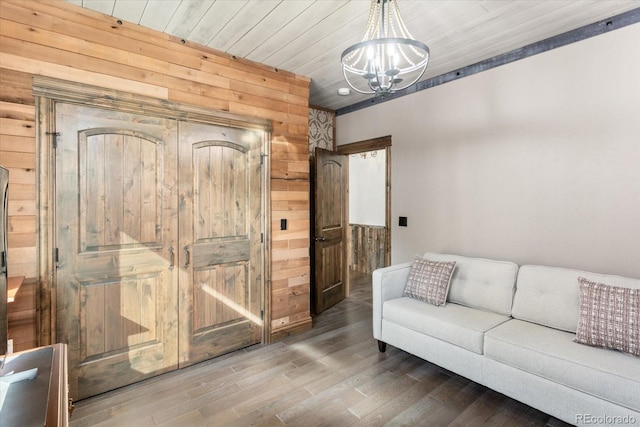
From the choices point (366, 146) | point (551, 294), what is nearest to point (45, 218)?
point (366, 146)

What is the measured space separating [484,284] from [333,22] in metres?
2.50

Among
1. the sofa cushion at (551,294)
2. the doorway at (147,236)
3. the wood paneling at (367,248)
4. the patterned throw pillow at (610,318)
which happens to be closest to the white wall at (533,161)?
the sofa cushion at (551,294)

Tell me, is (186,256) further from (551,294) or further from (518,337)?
(551,294)

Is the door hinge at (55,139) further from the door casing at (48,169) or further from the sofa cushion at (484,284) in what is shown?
the sofa cushion at (484,284)

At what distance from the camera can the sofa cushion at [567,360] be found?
174 centimetres

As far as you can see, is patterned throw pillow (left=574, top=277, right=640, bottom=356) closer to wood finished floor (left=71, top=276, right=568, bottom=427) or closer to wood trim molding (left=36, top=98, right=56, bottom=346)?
wood finished floor (left=71, top=276, right=568, bottom=427)

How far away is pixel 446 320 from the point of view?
253cm

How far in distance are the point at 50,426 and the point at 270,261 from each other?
2384 millimetres

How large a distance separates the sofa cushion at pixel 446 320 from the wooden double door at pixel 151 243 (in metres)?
1.34

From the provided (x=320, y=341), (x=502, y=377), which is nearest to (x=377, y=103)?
(x=320, y=341)

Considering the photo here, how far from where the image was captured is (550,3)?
2264 mm

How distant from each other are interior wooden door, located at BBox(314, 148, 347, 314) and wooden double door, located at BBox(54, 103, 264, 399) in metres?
1.02

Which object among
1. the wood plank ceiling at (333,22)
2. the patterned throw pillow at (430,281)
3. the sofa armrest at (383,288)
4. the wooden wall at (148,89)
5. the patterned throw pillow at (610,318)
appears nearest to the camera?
the patterned throw pillow at (610,318)

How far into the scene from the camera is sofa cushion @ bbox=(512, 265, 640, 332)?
89.7 inches
